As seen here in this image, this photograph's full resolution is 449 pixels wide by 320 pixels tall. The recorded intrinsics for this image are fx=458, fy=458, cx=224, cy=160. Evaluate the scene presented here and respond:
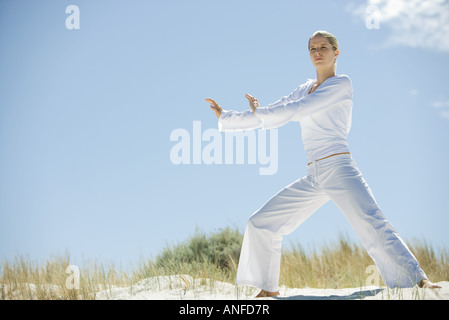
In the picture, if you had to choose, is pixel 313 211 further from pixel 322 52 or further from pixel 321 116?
pixel 322 52

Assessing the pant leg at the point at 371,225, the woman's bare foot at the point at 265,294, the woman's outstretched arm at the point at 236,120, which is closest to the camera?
the pant leg at the point at 371,225

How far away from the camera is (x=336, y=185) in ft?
13.1

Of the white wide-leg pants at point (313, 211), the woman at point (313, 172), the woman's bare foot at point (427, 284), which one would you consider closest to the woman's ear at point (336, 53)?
the woman at point (313, 172)

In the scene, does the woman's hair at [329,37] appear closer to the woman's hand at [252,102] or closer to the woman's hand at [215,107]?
the woman's hand at [252,102]

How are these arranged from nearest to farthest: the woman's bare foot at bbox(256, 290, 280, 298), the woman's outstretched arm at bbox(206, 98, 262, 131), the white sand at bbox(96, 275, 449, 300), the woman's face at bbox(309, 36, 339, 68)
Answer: the white sand at bbox(96, 275, 449, 300)
the woman's bare foot at bbox(256, 290, 280, 298)
the woman's face at bbox(309, 36, 339, 68)
the woman's outstretched arm at bbox(206, 98, 262, 131)

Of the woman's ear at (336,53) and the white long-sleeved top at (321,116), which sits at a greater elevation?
the woman's ear at (336,53)

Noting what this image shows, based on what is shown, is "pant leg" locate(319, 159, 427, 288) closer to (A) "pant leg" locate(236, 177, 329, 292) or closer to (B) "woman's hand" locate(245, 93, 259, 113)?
(A) "pant leg" locate(236, 177, 329, 292)

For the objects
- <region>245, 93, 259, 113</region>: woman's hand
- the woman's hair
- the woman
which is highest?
the woman's hair

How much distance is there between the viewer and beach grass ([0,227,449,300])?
4598 mm

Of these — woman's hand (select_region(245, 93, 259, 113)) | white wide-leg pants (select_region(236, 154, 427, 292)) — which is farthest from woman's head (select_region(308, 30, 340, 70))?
white wide-leg pants (select_region(236, 154, 427, 292))

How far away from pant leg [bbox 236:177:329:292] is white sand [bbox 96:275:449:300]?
16 cm

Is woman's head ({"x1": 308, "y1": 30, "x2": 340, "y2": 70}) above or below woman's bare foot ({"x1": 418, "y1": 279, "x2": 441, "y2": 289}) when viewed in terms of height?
above

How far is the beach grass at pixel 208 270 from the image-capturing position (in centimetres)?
460
